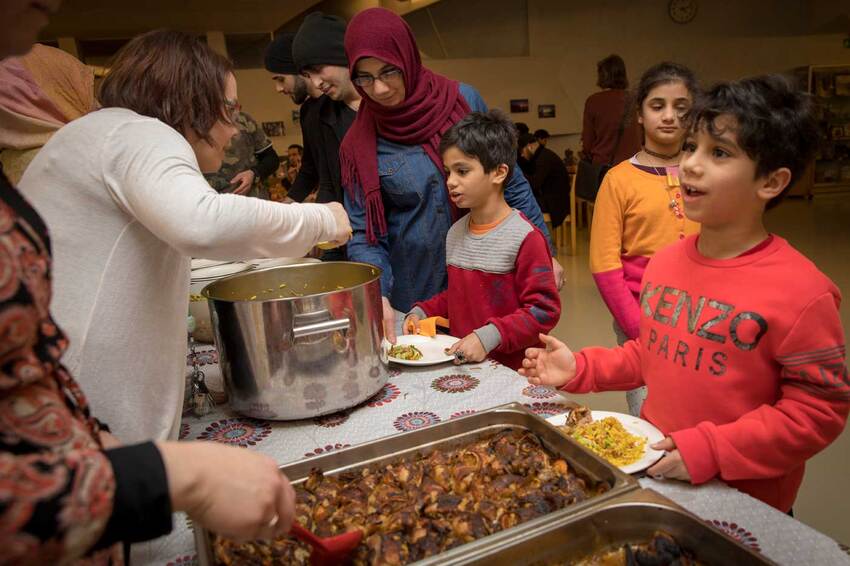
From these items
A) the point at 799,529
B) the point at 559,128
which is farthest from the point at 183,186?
the point at 559,128

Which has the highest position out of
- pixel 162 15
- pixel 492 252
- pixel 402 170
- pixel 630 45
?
pixel 162 15

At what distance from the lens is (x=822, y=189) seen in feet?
31.0

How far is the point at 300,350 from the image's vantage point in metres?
1.01

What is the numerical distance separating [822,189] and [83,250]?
37.0ft

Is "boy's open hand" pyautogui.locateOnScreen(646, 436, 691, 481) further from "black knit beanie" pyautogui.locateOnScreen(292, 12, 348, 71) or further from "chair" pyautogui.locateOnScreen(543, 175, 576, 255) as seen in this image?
"chair" pyautogui.locateOnScreen(543, 175, 576, 255)

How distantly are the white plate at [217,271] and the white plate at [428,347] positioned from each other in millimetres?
595

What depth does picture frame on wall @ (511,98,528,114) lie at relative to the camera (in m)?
9.12

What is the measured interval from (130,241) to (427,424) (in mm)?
600

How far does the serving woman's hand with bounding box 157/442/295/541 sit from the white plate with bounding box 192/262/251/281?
1.27 meters

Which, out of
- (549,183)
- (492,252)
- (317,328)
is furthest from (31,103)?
(549,183)

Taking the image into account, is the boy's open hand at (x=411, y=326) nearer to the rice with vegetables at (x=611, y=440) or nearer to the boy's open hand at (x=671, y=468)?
the rice with vegetables at (x=611, y=440)

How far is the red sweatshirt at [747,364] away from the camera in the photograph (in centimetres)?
85

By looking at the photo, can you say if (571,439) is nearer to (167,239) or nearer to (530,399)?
(530,399)

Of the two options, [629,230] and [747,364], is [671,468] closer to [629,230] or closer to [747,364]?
[747,364]
